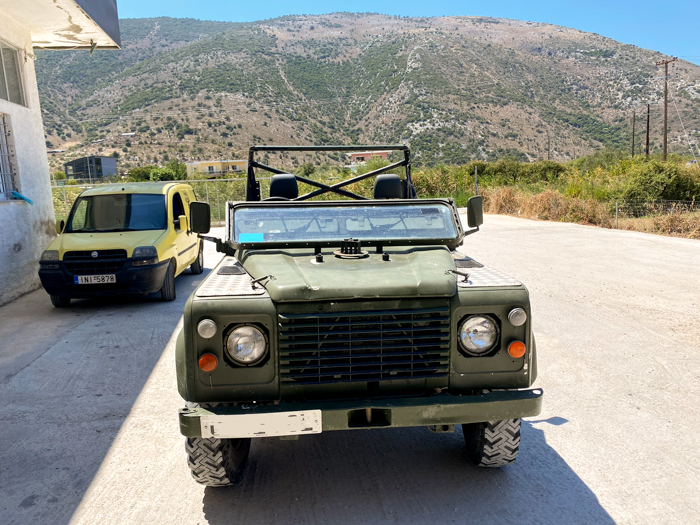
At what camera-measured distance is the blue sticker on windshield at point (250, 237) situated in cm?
400

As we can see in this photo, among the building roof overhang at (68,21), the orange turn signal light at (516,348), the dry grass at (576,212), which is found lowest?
the dry grass at (576,212)

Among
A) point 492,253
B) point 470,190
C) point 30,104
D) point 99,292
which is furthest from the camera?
point 470,190

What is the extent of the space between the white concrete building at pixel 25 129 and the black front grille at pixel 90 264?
205 cm

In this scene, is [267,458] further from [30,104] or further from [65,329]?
[30,104]

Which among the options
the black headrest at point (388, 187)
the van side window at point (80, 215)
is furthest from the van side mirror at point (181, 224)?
the black headrest at point (388, 187)

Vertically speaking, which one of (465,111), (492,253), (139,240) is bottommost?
(492,253)

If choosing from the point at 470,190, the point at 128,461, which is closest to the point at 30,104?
the point at 128,461

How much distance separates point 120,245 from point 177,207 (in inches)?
73.5

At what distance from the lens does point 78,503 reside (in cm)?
315

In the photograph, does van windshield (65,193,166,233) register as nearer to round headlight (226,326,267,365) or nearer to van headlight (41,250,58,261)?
van headlight (41,250,58,261)

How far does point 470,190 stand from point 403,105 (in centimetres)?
4432

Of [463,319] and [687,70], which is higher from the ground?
[687,70]

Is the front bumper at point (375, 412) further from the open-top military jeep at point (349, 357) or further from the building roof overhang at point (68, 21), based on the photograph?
the building roof overhang at point (68, 21)

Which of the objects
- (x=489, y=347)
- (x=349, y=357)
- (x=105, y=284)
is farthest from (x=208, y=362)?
(x=105, y=284)
